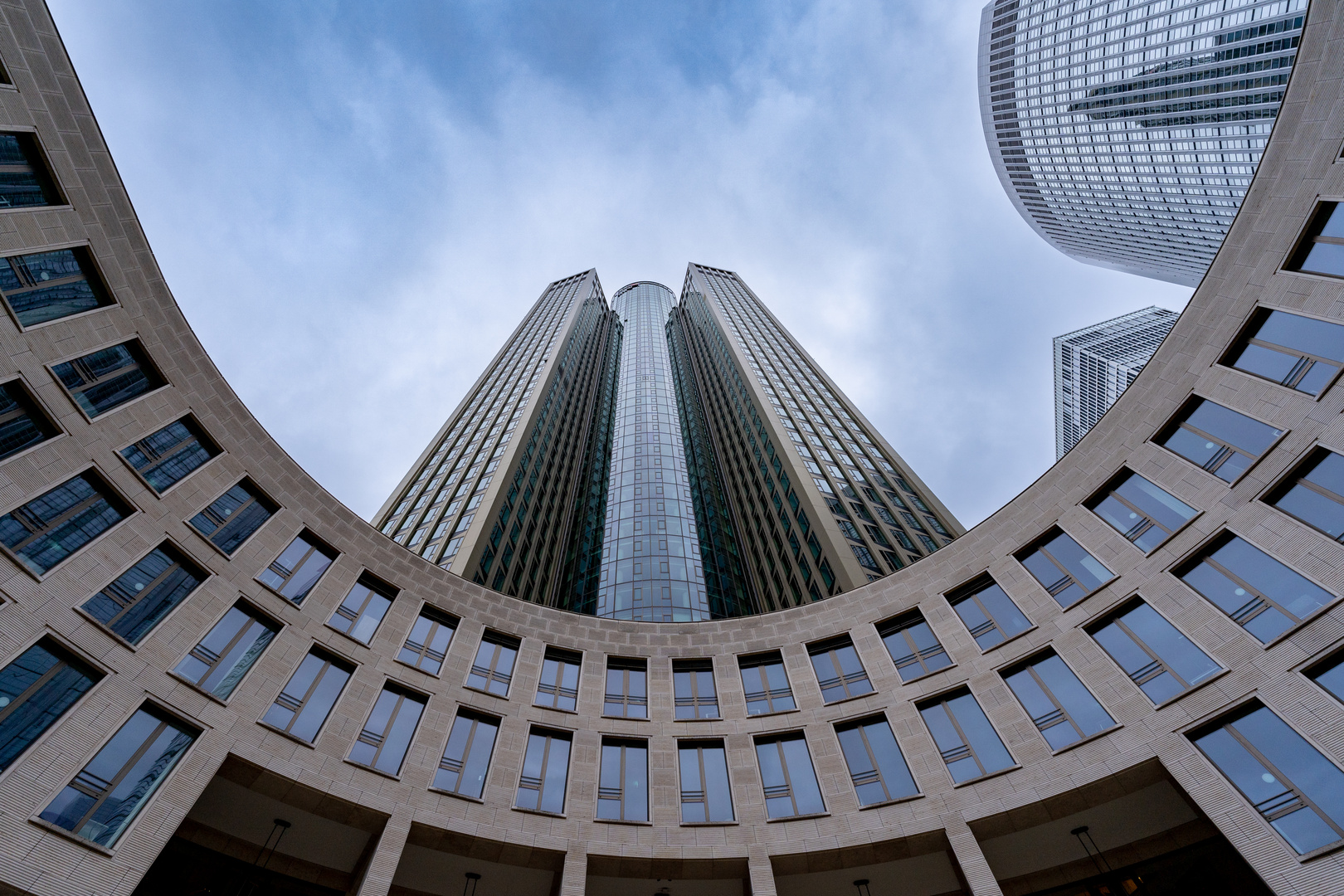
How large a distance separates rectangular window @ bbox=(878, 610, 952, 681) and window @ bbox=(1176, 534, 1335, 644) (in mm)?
8419

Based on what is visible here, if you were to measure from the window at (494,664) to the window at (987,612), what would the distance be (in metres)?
17.6

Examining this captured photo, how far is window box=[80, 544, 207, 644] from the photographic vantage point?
20625 millimetres

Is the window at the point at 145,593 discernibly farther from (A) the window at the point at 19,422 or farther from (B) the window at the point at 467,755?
(B) the window at the point at 467,755

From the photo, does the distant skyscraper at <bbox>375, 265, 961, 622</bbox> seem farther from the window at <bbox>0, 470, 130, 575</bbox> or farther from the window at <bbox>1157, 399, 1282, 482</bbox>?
the window at <bbox>0, 470, 130, 575</bbox>

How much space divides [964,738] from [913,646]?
404cm

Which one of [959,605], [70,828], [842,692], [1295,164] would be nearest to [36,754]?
[70,828]

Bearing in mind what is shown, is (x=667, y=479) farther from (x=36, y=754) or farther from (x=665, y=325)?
(x=665, y=325)

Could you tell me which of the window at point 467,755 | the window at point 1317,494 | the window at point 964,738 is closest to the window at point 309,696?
the window at point 467,755

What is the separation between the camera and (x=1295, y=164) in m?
22.4

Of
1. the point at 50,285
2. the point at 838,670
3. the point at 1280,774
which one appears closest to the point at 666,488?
the point at 838,670

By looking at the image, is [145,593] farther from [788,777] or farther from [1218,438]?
[1218,438]

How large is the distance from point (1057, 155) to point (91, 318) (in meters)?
167

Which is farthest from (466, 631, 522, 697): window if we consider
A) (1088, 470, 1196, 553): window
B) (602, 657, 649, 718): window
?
(1088, 470, 1196, 553): window

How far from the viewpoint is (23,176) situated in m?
20.8
